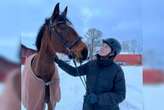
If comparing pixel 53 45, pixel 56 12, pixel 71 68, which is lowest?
pixel 71 68

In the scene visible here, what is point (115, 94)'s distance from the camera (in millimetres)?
2570

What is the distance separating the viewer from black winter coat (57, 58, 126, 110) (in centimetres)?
257

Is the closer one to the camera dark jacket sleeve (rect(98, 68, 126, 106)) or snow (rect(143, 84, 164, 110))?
dark jacket sleeve (rect(98, 68, 126, 106))

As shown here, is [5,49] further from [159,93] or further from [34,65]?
[159,93]

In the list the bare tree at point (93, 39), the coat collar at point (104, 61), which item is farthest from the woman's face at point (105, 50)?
the bare tree at point (93, 39)

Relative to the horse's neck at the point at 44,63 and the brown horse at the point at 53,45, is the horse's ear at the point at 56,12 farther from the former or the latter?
the horse's neck at the point at 44,63

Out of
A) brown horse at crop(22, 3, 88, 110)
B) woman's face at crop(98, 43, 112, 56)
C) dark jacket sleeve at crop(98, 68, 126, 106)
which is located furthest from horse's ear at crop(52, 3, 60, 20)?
dark jacket sleeve at crop(98, 68, 126, 106)

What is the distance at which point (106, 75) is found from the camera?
2.58 metres

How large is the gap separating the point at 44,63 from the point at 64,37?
182 mm

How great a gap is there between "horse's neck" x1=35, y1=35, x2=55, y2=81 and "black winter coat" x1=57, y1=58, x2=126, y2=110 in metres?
0.21

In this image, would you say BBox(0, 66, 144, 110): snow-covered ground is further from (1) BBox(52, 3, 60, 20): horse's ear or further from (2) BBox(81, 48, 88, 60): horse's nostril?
(1) BBox(52, 3, 60, 20): horse's ear

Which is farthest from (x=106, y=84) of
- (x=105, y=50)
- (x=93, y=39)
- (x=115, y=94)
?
(x=93, y=39)

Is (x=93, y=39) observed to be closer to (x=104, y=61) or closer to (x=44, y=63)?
(x=104, y=61)

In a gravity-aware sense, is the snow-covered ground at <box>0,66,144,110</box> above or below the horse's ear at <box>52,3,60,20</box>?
below
